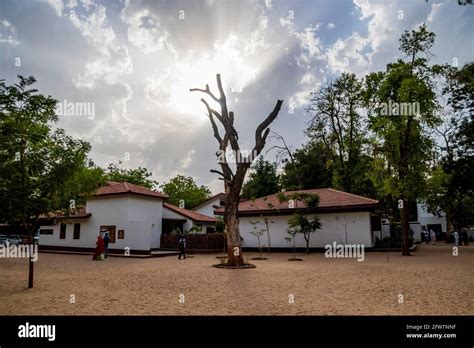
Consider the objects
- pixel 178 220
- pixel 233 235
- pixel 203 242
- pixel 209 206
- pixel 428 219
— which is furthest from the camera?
pixel 428 219

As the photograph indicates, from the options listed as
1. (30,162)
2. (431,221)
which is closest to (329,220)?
(30,162)

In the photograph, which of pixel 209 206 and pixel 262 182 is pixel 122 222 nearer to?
pixel 209 206

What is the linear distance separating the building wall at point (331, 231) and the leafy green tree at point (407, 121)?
2973 millimetres

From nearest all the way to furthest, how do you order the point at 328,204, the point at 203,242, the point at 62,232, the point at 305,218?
the point at 305,218 < the point at 328,204 < the point at 203,242 < the point at 62,232

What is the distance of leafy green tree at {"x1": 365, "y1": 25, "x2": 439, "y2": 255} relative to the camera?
2211 centimetres

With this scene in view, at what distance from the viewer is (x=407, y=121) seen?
2247 centimetres

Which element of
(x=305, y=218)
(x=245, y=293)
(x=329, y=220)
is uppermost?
(x=305, y=218)

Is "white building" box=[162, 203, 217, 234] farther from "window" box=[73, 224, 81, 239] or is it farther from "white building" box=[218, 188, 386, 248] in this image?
"window" box=[73, 224, 81, 239]

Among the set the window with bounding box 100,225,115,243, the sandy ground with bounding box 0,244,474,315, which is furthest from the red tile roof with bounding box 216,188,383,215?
the sandy ground with bounding box 0,244,474,315

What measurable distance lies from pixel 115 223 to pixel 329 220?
16.9m

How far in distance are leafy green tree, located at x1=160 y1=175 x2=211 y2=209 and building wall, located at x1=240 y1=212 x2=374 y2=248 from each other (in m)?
29.9

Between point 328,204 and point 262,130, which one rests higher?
point 262,130
